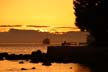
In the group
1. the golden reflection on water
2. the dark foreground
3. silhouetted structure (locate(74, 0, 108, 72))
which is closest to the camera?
the golden reflection on water

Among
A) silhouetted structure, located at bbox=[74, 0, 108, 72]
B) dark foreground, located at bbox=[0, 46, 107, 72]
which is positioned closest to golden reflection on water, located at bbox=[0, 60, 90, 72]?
dark foreground, located at bbox=[0, 46, 107, 72]

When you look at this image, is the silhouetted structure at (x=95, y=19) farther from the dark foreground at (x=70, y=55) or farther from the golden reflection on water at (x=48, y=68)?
the golden reflection on water at (x=48, y=68)

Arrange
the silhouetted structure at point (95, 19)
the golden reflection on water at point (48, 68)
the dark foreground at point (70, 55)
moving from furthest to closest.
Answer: the silhouetted structure at point (95, 19) → the dark foreground at point (70, 55) → the golden reflection on water at point (48, 68)

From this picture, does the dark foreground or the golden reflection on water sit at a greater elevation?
the dark foreground

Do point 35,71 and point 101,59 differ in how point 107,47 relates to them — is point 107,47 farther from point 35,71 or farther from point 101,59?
point 35,71

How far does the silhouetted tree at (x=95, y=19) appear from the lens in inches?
2891

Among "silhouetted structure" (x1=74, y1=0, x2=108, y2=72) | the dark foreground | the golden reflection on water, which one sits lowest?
the golden reflection on water

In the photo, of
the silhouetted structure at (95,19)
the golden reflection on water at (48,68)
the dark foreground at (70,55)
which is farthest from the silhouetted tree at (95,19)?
the golden reflection on water at (48,68)

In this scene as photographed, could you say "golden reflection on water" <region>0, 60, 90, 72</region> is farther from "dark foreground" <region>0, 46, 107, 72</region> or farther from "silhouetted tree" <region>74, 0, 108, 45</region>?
"silhouetted tree" <region>74, 0, 108, 45</region>

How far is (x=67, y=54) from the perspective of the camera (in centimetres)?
6906

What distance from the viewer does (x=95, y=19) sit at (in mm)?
73688

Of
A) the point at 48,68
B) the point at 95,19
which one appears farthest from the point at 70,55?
the point at 95,19

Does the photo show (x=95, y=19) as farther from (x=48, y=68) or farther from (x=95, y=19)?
(x=48, y=68)

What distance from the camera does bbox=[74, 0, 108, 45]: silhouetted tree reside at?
73.4 meters
